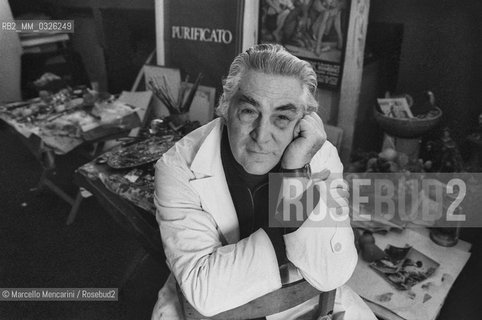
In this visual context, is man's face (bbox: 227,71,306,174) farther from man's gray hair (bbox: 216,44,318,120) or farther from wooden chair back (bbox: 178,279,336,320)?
wooden chair back (bbox: 178,279,336,320)

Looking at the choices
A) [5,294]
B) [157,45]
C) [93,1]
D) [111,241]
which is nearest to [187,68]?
[157,45]

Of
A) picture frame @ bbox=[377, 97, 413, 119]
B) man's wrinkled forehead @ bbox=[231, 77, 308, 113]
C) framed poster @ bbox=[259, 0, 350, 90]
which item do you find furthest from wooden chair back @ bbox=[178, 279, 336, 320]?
framed poster @ bbox=[259, 0, 350, 90]

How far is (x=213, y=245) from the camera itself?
1.25 metres

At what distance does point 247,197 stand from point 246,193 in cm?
2

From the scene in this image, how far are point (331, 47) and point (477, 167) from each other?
3.49 ft

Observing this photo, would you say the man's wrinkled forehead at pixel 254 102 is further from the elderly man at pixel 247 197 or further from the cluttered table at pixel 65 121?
the cluttered table at pixel 65 121

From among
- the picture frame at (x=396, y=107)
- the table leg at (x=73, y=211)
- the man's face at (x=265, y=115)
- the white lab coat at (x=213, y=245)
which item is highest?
the man's face at (x=265, y=115)

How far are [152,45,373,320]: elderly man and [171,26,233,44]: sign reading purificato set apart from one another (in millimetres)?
1588

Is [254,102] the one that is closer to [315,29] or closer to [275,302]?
[275,302]

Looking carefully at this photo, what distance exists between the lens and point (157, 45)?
3.35 meters

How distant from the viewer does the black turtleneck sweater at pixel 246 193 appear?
1.40 m

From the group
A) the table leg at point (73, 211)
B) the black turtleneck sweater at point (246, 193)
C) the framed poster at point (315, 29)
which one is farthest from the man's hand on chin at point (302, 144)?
the table leg at point (73, 211)

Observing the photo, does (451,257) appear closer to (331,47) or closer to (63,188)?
(331,47)

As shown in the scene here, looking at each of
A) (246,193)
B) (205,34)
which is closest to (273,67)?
(246,193)
